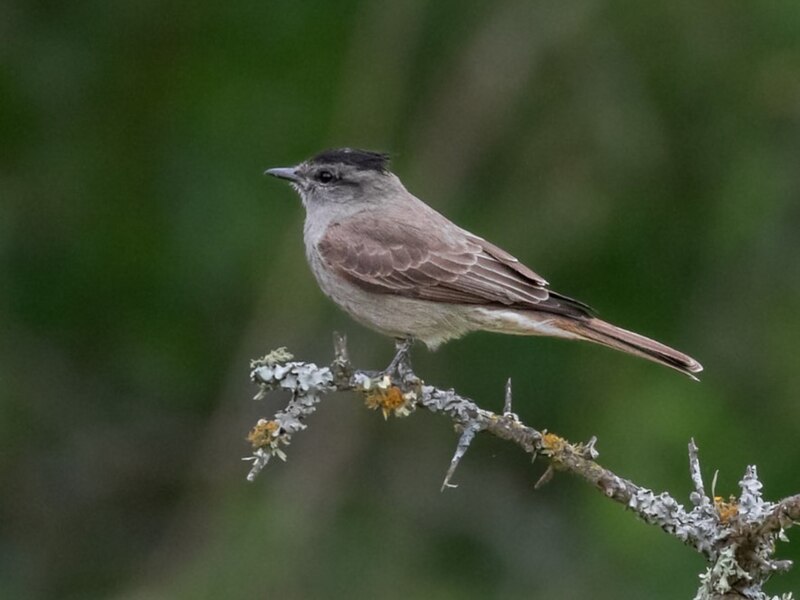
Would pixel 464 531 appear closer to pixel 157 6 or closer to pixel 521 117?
pixel 521 117

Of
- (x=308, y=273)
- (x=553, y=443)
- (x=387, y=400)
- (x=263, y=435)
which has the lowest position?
(x=308, y=273)

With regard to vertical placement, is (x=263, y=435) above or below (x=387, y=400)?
below

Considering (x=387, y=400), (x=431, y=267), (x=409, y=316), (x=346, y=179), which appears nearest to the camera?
(x=387, y=400)

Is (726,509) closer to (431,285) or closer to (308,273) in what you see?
(431,285)

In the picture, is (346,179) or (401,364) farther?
(346,179)

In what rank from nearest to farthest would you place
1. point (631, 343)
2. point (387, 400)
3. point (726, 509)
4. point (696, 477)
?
point (696, 477) → point (726, 509) → point (387, 400) → point (631, 343)

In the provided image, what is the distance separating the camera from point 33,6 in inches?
419

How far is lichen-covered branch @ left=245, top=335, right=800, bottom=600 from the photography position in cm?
498

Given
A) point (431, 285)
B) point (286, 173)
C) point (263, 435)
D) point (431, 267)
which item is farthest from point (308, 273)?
point (263, 435)

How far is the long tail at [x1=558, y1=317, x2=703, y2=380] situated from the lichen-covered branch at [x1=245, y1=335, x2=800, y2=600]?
3.48ft

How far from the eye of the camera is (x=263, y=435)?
17.4ft

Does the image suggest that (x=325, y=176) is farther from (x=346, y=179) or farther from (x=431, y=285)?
(x=431, y=285)

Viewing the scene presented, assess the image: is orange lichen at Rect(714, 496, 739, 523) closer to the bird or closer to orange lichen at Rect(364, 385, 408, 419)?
orange lichen at Rect(364, 385, 408, 419)

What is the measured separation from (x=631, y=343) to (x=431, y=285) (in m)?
1.03
